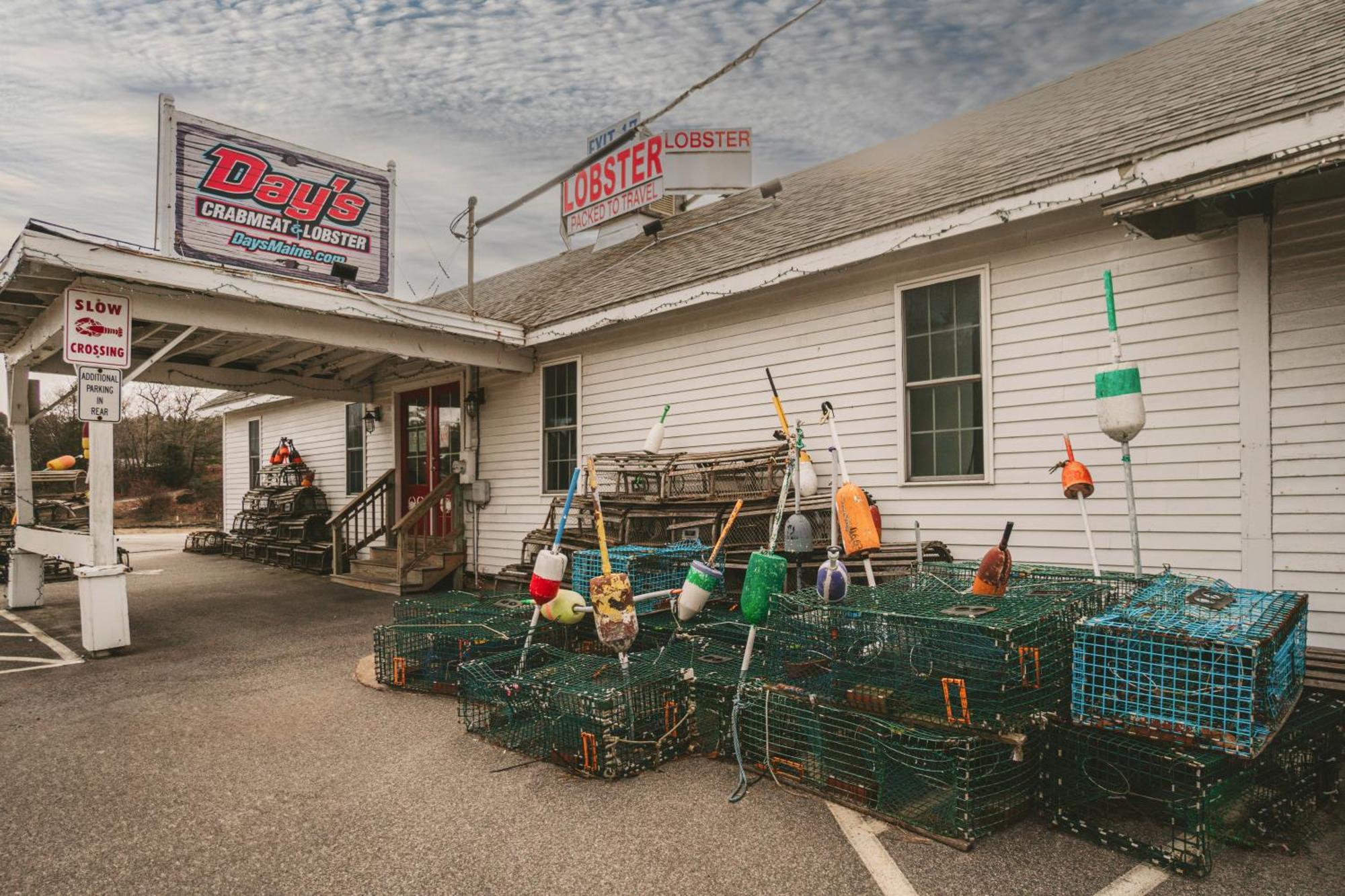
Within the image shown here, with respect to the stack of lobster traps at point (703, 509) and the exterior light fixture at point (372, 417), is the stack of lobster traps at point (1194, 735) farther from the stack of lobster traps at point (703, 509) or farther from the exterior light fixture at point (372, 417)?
the exterior light fixture at point (372, 417)

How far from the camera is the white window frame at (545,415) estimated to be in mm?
9547

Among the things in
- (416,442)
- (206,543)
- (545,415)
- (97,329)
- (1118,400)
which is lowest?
(206,543)

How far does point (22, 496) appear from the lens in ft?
30.8

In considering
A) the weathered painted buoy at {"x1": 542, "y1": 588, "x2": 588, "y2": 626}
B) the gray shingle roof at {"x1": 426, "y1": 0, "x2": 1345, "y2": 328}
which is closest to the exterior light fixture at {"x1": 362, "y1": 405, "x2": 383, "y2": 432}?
the gray shingle roof at {"x1": 426, "y1": 0, "x2": 1345, "y2": 328}

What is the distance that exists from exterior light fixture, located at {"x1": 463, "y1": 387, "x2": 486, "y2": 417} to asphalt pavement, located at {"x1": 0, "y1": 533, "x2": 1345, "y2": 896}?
585cm

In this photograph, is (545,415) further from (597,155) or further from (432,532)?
(597,155)

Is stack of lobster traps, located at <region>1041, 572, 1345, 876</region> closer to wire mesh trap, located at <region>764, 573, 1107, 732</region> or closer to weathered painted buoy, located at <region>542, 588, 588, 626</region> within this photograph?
wire mesh trap, located at <region>764, 573, 1107, 732</region>

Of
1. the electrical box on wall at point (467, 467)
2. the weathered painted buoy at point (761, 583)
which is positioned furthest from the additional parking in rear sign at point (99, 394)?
the weathered painted buoy at point (761, 583)

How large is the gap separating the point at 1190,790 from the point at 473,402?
31.9 ft

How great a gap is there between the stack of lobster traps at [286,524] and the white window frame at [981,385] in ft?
35.6

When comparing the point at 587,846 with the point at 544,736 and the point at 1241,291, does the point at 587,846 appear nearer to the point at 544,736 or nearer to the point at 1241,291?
the point at 544,736

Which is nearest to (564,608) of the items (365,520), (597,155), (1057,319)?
(1057,319)

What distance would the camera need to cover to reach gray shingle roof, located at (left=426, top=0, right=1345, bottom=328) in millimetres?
4961

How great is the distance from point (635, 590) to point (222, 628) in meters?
5.44
